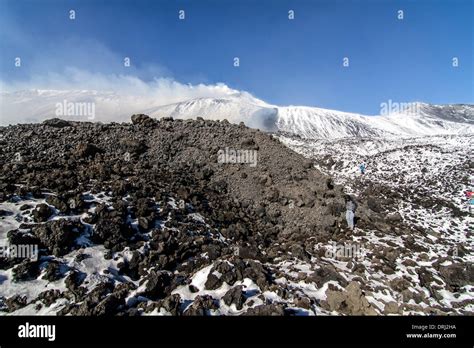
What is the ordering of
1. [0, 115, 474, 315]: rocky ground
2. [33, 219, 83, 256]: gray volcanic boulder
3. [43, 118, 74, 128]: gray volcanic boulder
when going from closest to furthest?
[0, 115, 474, 315]: rocky ground
[33, 219, 83, 256]: gray volcanic boulder
[43, 118, 74, 128]: gray volcanic boulder

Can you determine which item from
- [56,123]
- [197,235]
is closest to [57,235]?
[197,235]

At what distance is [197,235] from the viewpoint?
439 inches

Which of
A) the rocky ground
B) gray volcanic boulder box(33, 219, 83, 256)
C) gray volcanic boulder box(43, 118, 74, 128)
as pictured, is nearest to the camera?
the rocky ground

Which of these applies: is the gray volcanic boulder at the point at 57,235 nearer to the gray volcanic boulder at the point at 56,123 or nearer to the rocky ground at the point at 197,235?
the rocky ground at the point at 197,235

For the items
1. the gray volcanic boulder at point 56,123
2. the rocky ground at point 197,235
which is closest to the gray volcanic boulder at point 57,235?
the rocky ground at point 197,235

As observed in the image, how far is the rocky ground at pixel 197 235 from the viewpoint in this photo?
26.5 ft

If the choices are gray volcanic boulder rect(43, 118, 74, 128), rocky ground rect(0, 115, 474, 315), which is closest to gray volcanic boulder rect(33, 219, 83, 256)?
rocky ground rect(0, 115, 474, 315)

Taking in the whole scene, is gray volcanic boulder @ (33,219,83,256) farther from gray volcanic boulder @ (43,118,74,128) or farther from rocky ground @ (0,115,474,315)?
gray volcanic boulder @ (43,118,74,128)

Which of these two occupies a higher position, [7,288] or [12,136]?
[12,136]

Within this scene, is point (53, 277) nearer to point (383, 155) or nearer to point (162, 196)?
point (162, 196)

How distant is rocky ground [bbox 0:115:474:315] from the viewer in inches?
317
